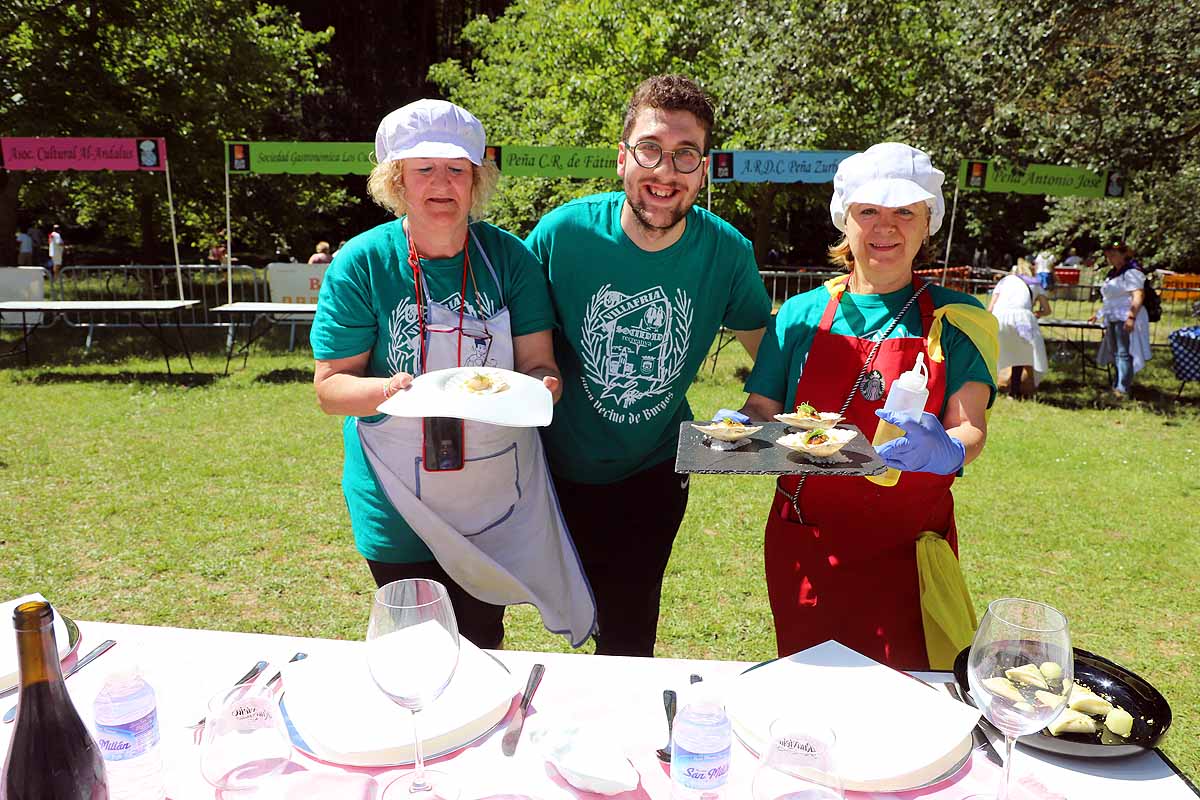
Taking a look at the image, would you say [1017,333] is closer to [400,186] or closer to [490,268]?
[490,268]

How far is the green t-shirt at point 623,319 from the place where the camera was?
2.55 meters

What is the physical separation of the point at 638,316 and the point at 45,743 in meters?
1.84

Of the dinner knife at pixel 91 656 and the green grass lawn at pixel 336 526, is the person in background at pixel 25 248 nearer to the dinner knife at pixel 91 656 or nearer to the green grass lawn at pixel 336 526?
the green grass lawn at pixel 336 526

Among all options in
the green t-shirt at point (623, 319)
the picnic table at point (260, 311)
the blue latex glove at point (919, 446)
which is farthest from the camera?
the picnic table at point (260, 311)

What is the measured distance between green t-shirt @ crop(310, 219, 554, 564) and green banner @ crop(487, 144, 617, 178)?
914 cm

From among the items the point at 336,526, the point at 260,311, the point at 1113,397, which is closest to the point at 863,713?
the point at 336,526

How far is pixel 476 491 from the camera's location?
7.89ft

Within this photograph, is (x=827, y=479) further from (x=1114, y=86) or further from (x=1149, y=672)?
(x=1114, y=86)

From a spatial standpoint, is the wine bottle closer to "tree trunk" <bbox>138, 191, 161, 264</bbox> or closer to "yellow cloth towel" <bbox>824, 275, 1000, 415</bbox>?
"yellow cloth towel" <bbox>824, 275, 1000, 415</bbox>

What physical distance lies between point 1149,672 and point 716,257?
3.07m

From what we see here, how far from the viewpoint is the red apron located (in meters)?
2.22

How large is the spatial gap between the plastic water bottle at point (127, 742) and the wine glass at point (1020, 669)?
1.28 meters

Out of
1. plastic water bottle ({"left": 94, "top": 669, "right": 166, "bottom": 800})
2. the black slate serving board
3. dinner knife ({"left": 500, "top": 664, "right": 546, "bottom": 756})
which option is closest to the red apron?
the black slate serving board

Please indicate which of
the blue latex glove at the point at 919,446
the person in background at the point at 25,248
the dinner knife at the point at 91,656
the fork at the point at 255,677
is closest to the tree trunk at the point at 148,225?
the person in background at the point at 25,248
